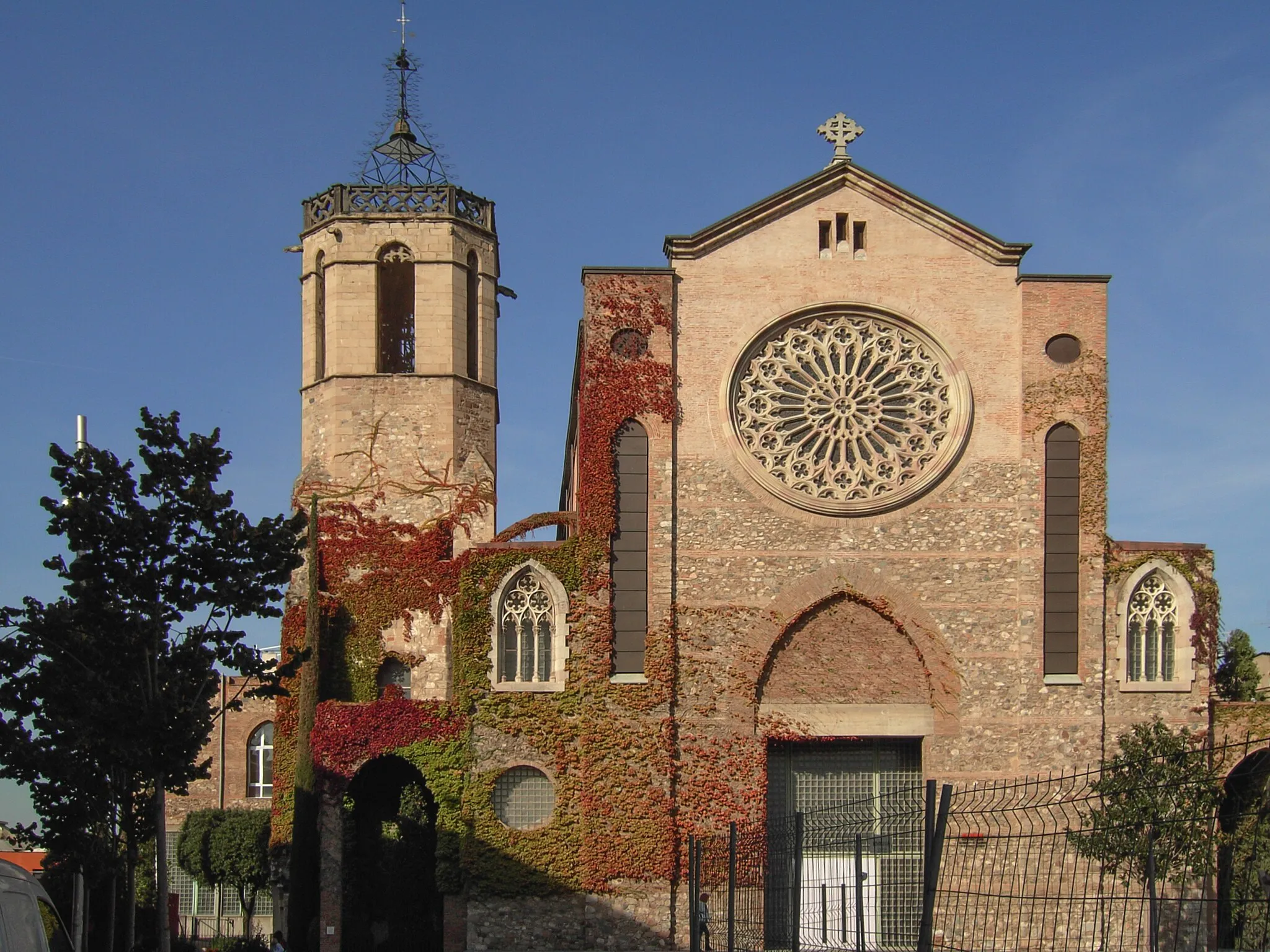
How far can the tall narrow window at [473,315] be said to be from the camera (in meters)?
34.5

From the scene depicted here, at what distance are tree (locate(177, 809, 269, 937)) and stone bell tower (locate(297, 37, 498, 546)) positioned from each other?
1081 centimetres

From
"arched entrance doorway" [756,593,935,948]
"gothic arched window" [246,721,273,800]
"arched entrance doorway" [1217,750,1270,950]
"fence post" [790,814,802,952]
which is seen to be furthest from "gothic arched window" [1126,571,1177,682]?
"gothic arched window" [246,721,273,800]

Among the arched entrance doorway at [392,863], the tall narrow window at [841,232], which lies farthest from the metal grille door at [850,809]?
the tall narrow window at [841,232]

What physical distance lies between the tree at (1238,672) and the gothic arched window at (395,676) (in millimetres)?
18303

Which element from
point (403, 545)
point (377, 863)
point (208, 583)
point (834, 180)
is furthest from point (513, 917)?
point (834, 180)

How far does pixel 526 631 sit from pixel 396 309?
37.7ft

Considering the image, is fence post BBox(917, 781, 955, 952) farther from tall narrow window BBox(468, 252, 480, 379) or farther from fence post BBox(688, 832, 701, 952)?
tall narrow window BBox(468, 252, 480, 379)

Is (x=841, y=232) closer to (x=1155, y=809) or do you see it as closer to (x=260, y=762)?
(x=1155, y=809)

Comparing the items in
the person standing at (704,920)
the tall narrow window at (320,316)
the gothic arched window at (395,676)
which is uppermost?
the tall narrow window at (320,316)

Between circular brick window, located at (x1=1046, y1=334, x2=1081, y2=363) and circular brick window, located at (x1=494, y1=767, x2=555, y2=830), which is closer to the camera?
circular brick window, located at (x1=494, y1=767, x2=555, y2=830)

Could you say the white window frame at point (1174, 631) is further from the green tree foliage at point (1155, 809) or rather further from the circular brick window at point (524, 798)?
the circular brick window at point (524, 798)

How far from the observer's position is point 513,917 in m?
27.3

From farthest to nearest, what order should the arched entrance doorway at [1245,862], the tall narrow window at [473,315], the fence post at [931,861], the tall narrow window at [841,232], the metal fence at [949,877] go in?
the tall narrow window at [473,315], the tall narrow window at [841,232], the metal fence at [949,877], the fence post at [931,861], the arched entrance doorway at [1245,862]

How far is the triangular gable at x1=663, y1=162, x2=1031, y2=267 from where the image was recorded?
1154 inches
